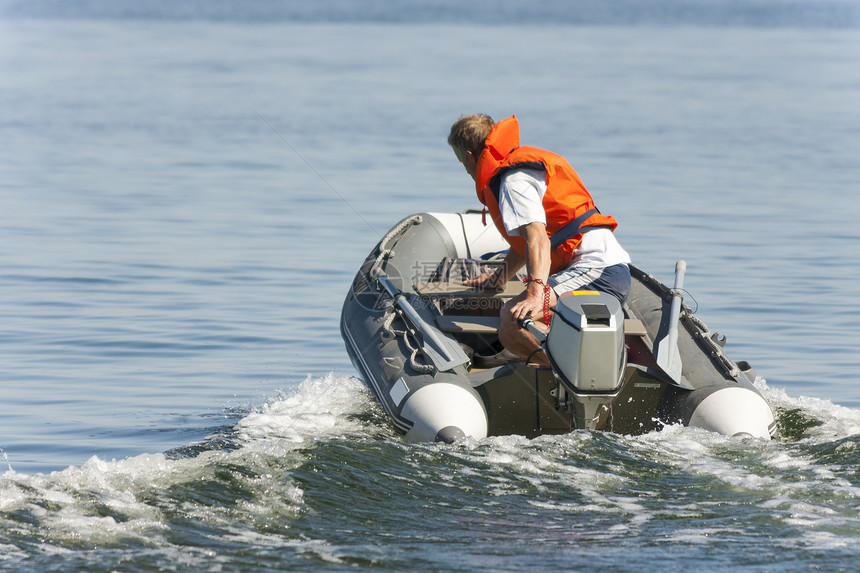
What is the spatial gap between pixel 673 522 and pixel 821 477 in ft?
2.21

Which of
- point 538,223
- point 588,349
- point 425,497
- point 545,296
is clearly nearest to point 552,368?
point 588,349

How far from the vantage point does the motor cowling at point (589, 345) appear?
385cm

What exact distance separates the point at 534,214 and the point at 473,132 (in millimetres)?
585

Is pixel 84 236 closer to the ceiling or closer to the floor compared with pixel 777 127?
closer to the floor

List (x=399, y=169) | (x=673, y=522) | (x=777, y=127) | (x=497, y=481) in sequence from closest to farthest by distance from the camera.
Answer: (x=673, y=522) < (x=497, y=481) < (x=399, y=169) < (x=777, y=127)

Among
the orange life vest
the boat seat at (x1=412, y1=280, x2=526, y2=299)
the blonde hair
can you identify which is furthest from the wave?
the blonde hair

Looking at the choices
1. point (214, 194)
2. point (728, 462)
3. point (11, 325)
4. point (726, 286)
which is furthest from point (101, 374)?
point (214, 194)

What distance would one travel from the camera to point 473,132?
4719mm

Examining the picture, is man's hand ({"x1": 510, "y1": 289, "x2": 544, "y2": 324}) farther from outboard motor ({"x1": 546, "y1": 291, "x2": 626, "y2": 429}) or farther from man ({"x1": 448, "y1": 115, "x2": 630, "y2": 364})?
outboard motor ({"x1": 546, "y1": 291, "x2": 626, "y2": 429})

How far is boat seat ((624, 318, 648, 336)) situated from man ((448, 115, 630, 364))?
0.46 feet

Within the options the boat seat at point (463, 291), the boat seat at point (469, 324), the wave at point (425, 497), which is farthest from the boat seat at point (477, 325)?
the wave at point (425, 497)

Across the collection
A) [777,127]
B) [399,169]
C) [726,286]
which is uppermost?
[777,127]

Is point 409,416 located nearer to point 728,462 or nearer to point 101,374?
point 728,462

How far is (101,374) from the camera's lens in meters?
6.24
